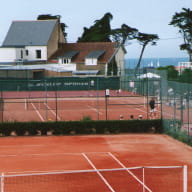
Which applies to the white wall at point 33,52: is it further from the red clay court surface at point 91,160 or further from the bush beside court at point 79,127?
the red clay court surface at point 91,160

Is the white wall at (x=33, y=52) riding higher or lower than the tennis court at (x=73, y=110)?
higher

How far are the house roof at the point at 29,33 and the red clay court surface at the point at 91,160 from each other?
47.0 m

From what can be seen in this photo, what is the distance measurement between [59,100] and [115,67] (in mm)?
25817

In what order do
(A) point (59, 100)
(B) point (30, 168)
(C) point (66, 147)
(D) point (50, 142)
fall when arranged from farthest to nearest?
(A) point (59, 100)
(D) point (50, 142)
(C) point (66, 147)
(B) point (30, 168)

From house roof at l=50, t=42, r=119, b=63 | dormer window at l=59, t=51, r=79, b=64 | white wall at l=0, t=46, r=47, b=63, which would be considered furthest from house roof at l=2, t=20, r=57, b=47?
house roof at l=50, t=42, r=119, b=63

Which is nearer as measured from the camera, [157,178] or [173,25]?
[157,178]

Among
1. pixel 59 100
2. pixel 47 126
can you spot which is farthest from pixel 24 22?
pixel 47 126

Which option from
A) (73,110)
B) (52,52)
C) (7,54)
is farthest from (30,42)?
(73,110)

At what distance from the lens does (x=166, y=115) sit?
2620 cm

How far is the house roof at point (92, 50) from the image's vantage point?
224 ft

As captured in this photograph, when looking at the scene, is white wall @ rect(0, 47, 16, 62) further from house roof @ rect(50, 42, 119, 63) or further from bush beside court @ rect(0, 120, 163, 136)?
bush beside court @ rect(0, 120, 163, 136)

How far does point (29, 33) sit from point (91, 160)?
56.0m

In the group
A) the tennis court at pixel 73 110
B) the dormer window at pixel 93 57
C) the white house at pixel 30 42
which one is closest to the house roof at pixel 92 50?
the dormer window at pixel 93 57

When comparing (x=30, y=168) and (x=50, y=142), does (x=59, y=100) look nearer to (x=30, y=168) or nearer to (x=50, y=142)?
(x=50, y=142)
